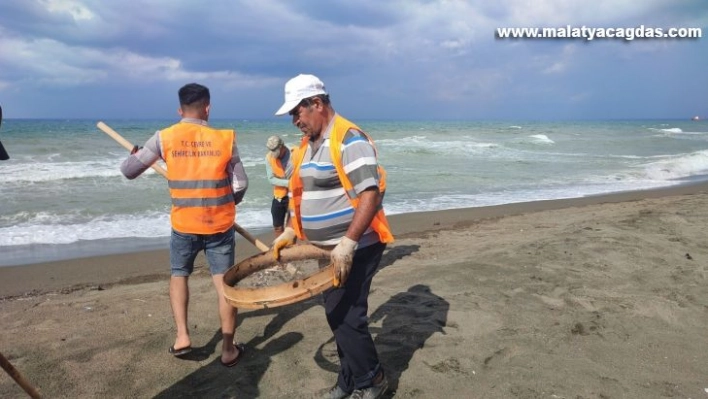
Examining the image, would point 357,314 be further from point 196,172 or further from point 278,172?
point 278,172

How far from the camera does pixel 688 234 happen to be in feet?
24.0

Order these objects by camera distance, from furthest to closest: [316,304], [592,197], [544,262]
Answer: [592,197] < [544,262] < [316,304]

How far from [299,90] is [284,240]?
932 mm

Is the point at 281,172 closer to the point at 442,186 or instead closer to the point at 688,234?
the point at 688,234

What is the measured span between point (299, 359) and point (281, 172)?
3.31 metres

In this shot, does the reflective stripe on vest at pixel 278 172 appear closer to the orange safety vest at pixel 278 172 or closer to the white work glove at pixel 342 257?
the orange safety vest at pixel 278 172

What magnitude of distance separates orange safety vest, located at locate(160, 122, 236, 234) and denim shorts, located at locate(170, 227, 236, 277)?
0.27 ft

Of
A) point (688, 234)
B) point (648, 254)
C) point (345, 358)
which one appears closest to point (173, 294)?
point (345, 358)

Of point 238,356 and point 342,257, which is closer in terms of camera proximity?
point 342,257

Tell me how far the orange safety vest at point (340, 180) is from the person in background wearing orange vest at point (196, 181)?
2.48 ft

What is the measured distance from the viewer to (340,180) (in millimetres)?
2713

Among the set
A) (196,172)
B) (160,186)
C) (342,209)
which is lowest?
(160,186)

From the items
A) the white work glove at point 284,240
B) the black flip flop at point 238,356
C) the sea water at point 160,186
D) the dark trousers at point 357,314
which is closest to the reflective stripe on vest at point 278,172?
the sea water at point 160,186

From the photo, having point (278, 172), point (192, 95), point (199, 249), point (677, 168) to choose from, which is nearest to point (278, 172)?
point (278, 172)
